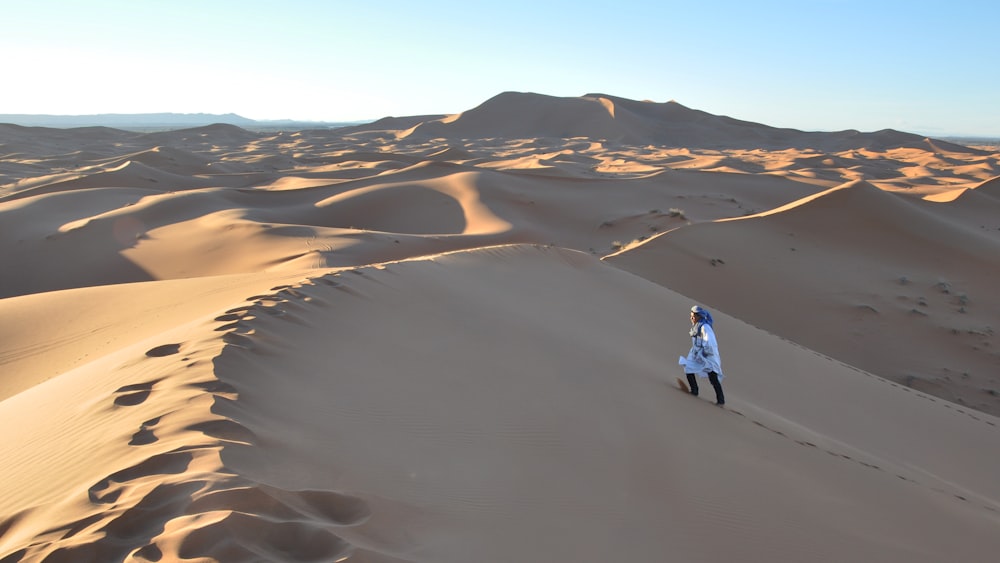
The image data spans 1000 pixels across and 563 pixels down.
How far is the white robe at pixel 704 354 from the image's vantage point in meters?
5.09

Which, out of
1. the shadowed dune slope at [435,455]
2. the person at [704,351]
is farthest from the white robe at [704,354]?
the shadowed dune slope at [435,455]

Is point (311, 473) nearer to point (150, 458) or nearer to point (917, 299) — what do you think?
point (150, 458)

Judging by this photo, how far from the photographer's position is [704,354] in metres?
5.16

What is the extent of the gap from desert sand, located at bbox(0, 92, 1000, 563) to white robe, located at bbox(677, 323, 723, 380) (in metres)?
0.35

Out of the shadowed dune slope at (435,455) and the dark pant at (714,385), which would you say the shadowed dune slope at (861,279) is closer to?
the shadowed dune slope at (435,455)

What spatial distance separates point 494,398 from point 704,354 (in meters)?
1.88

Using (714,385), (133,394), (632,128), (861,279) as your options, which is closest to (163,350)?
(133,394)

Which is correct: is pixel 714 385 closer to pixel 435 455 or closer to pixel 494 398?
pixel 494 398

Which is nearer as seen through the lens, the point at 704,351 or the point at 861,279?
the point at 704,351

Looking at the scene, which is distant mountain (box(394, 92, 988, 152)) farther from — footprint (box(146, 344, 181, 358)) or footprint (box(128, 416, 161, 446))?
footprint (box(128, 416, 161, 446))

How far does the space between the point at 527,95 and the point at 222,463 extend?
8746 cm

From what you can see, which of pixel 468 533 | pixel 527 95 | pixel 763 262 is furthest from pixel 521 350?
pixel 527 95

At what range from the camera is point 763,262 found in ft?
44.9

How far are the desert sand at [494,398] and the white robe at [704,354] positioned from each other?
1.16 ft
